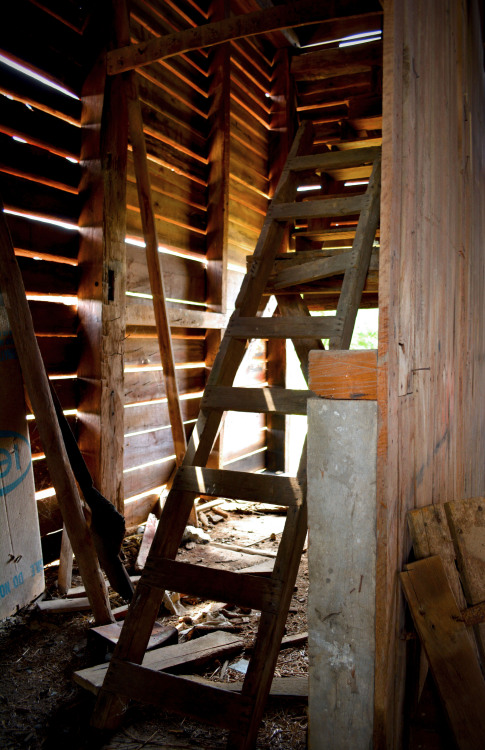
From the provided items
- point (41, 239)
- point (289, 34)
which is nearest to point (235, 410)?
point (41, 239)

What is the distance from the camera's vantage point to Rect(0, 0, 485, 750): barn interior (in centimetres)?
183

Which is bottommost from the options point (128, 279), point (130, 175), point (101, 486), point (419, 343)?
point (101, 486)

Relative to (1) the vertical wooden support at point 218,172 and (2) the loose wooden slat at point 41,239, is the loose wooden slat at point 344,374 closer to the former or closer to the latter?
(2) the loose wooden slat at point 41,239

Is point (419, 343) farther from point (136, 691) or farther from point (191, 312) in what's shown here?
point (191, 312)

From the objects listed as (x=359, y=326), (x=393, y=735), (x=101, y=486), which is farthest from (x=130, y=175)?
(x=359, y=326)

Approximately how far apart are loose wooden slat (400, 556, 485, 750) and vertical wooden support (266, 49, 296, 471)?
5.50 m

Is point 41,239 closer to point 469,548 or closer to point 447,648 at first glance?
point 469,548

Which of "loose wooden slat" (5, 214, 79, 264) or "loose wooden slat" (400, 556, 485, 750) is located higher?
"loose wooden slat" (5, 214, 79, 264)

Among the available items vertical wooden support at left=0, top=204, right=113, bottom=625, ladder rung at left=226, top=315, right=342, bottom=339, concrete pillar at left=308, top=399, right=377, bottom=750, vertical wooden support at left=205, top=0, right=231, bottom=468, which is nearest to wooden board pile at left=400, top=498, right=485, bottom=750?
concrete pillar at left=308, top=399, right=377, bottom=750

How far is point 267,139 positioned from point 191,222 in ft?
8.91

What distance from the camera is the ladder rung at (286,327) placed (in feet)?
9.30

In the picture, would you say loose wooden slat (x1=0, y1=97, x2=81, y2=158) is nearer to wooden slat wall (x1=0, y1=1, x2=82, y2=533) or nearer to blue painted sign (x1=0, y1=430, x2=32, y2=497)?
wooden slat wall (x1=0, y1=1, x2=82, y2=533)

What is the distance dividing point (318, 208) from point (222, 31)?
1.31m

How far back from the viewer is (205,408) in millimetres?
2846
